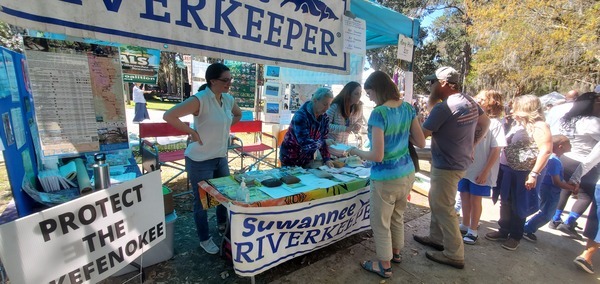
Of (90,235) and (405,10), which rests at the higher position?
(405,10)

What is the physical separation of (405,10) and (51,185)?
23.7m

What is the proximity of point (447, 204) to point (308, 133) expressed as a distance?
1428mm

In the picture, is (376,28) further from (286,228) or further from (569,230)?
(569,230)

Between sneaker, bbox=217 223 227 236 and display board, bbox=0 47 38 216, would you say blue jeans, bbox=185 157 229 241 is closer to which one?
sneaker, bbox=217 223 227 236

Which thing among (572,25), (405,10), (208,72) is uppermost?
(405,10)

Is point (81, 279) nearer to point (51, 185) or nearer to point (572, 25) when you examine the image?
point (51, 185)

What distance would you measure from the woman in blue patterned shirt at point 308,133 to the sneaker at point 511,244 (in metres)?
2.08

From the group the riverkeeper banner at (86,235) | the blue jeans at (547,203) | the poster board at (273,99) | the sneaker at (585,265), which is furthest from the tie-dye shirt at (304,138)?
the poster board at (273,99)

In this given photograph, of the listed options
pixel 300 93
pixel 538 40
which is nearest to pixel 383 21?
pixel 300 93

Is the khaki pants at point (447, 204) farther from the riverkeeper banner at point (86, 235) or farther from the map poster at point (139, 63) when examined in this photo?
the map poster at point (139, 63)

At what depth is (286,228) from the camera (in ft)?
7.22

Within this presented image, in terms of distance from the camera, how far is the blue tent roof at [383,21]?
2.73m

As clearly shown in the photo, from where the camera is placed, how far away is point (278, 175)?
8.59 ft

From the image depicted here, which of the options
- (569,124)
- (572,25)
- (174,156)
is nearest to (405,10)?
(572,25)
